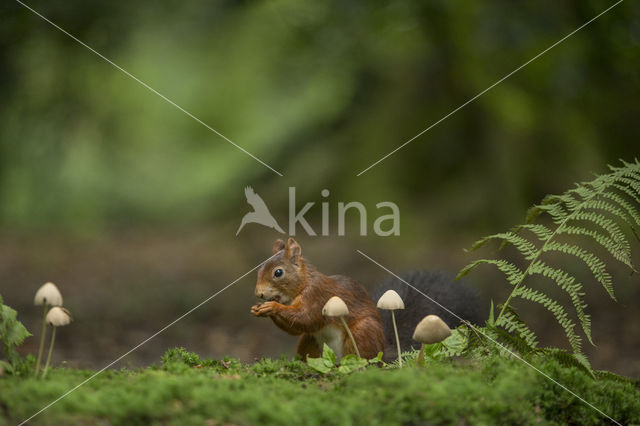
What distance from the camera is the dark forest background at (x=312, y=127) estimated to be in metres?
5.86

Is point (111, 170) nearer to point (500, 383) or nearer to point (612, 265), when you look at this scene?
point (612, 265)

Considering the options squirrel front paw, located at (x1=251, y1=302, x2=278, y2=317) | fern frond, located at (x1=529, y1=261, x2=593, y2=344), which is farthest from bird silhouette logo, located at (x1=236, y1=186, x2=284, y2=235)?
fern frond, located at (x1=529, y1=261, x2=593, y2=344)

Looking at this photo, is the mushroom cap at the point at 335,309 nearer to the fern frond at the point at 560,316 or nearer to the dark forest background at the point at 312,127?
the fern frond at the point at 560,316

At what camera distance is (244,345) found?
5680mm

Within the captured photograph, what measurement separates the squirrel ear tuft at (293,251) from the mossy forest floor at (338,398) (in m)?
0.59

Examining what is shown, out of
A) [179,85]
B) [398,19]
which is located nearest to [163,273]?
[179,85]

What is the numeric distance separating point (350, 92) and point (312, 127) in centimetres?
68

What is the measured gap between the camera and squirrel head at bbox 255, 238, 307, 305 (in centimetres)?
237

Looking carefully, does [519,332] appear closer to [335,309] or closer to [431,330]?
[431,330]

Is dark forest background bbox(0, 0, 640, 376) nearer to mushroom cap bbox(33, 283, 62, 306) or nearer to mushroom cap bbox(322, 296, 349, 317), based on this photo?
mushroom cap bbox(322, 296, 349, 317)

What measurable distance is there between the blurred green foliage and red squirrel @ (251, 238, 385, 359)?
413cm

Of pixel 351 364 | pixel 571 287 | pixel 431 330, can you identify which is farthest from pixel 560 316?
pixel 351 364

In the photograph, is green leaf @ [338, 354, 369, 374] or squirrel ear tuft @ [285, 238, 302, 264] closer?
green leaf @ [338, 354, 369, 374]

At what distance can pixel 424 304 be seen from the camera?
2.71 metres
